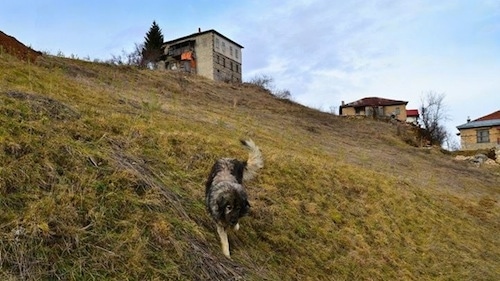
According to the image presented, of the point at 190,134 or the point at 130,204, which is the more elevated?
the point at 190,134

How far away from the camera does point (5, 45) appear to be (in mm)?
12969

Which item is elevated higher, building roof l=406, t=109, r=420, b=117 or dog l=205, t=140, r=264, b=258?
building roof l=406, t=109, r=420, b=117

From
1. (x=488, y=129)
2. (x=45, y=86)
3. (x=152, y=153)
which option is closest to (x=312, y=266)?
(x=152, y=153)

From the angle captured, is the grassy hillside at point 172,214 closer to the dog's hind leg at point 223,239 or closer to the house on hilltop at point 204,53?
the dog's hind leg at point 223,239

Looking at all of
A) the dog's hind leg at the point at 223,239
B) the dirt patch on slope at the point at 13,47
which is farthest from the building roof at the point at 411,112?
the dog's hind leg at the point at 223,239

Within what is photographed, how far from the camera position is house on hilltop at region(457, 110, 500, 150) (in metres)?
45.5

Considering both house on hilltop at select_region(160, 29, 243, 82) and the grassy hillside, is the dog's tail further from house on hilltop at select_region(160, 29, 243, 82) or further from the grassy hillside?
house on hilltop at select_region(160, 29, 243, 82)

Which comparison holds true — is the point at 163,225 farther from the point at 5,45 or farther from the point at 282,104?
the point at 282,104

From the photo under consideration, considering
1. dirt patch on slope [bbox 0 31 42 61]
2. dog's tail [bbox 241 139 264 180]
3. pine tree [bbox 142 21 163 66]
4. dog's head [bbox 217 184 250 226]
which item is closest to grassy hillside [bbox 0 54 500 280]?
dog's head [bbox 217 184 250 226]

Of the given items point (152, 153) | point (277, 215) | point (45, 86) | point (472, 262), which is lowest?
point (472, 262)

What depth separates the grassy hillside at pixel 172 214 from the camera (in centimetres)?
405

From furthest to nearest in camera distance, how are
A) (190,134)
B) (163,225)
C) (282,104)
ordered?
(282,104)
(190,134)
(163,225)

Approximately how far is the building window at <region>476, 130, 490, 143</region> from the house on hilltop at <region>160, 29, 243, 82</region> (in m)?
24.4

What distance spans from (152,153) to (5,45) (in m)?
8.48
